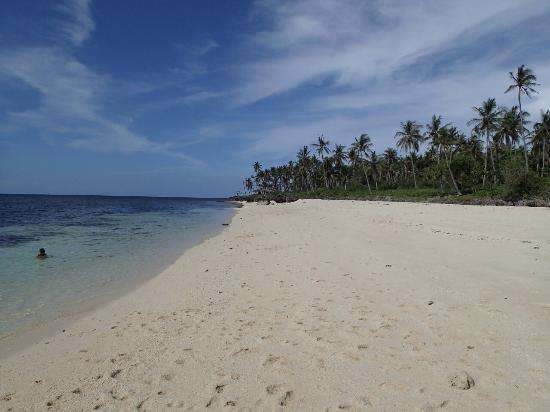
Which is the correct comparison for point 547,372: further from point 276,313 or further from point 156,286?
point 156,286

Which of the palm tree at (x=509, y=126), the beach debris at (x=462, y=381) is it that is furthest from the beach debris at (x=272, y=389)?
the palm tree at (x=509, y=126)

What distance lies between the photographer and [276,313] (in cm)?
670

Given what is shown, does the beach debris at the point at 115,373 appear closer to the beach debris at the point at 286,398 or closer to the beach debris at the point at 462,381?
the beach debris at the point at 286,398

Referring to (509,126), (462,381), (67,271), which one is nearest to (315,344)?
(462,381)

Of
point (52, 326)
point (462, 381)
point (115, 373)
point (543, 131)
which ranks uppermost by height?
point (543, 131)

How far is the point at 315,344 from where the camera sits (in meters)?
5.19

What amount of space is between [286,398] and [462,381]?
2.09 m

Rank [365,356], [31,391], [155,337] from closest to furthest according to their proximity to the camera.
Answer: [31,391] < [365,356] < [155,337]

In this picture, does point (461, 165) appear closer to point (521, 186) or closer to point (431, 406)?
point (521, 186)

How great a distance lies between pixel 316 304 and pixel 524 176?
36577 mm

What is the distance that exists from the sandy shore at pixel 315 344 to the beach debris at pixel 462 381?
0.02 metres

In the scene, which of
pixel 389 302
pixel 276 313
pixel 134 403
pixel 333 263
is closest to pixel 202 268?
pixel 333 263

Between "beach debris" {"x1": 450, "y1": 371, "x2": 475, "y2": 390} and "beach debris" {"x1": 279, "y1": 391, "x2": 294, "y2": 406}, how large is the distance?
6.22ft

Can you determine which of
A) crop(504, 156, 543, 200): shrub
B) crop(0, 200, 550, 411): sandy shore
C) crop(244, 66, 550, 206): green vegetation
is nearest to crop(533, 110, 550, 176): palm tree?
crop(244, 66, 550, 206): green vegetation
